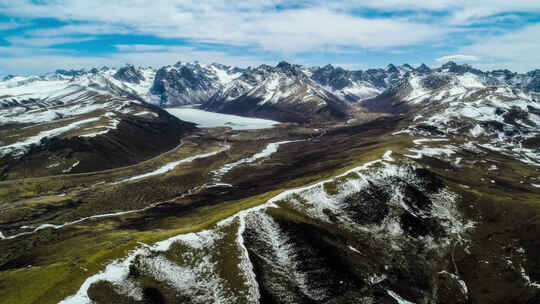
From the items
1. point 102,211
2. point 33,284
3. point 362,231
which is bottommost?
point 102,211

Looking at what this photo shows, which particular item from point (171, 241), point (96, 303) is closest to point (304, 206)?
point (171, 241)

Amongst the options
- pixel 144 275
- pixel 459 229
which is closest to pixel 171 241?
pixel 144 275

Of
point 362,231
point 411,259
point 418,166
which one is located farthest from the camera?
point 418,166

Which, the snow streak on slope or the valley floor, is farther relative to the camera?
the snow streak on slope

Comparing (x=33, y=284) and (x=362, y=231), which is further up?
(x=33, y=284)

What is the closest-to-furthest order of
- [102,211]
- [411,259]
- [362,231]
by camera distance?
1. [411,259]
2. [362,231]
3. [102,211]

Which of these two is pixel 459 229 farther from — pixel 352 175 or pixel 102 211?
pixel 102 211

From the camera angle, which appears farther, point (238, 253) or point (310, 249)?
point (310, 249)

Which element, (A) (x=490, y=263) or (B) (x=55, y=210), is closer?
(A) (x=490, y=263)

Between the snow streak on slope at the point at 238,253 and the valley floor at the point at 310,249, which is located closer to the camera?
the valley floor at the point at 310,249

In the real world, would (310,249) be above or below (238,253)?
below
